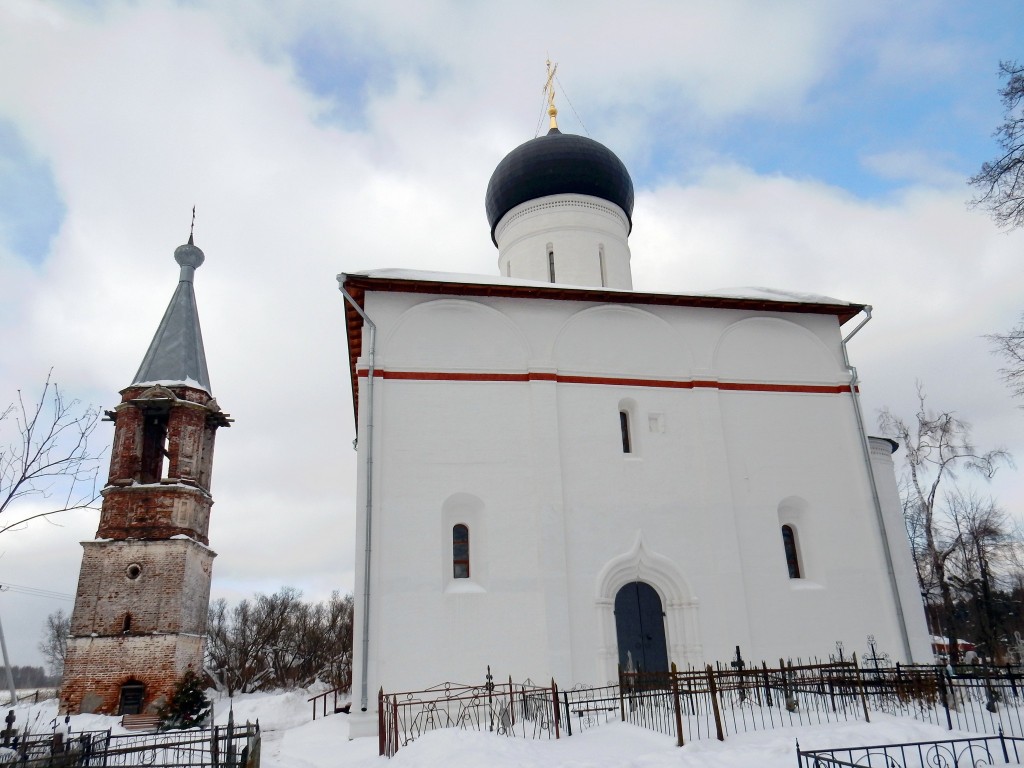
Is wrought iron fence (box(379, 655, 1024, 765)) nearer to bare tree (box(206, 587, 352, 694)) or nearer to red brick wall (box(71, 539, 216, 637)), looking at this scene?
red brick wall (box(71, 539, 216, 637))

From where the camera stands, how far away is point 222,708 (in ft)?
66.2

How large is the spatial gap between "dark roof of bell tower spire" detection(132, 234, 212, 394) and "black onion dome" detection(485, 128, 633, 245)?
9.84m

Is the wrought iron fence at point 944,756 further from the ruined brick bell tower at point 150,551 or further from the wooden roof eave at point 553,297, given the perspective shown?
the ruined brick bell tower at point 150,551

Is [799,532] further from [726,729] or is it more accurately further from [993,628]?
[993,628]

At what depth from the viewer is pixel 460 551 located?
11883 mm

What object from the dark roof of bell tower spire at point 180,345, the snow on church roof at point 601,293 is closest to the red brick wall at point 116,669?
the dark roof of bell tower spire at point 180,345

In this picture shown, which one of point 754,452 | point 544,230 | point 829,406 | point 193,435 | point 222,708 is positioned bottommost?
point 222,708

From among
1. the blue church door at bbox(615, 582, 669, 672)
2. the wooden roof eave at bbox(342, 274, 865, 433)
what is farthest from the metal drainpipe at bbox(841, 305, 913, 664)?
the blue church door at bbox(615, 582, 669, 672)

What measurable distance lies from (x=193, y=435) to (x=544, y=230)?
35.4 feet

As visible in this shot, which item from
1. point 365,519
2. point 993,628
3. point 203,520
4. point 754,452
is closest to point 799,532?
point 754,452

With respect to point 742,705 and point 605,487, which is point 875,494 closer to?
point 605,487

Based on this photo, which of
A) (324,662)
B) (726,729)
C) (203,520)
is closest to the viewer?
(726,729)

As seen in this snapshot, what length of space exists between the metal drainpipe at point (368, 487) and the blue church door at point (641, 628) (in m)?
4.05

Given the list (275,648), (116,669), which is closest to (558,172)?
(116,669)
